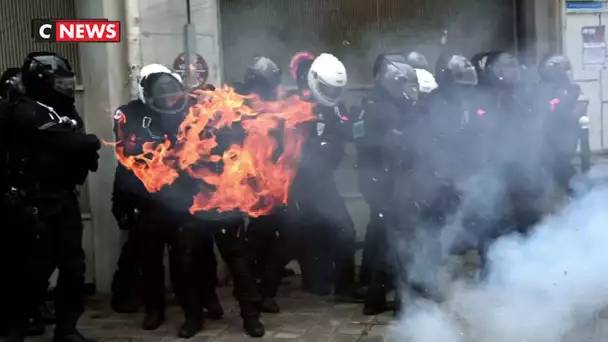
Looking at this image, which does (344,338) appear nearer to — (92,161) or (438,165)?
(438,165)

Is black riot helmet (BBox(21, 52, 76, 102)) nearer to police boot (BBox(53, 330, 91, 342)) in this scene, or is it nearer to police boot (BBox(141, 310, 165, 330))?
police boot (BBox(53, 330, 91, 342))

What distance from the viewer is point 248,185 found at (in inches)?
250

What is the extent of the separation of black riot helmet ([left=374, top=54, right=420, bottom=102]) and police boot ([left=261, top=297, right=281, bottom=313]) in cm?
191

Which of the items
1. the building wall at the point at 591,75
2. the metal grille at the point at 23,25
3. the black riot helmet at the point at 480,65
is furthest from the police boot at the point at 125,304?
the building wall at the point at 591,75

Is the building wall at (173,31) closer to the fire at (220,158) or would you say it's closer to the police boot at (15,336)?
the fire at (220,158)

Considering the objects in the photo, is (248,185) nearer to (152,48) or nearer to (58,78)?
(58,78)

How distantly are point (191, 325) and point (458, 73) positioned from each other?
321 centimetres

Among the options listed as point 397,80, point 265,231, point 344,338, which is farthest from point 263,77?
point 344,338

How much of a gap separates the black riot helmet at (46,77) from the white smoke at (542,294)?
2.89 meters

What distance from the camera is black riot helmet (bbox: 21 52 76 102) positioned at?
599 centimetres

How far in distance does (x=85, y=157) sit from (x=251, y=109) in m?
1.31

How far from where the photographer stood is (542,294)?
18.8 ft

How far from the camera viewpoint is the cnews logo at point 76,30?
762cm

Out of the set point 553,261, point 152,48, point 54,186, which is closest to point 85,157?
point 54,186
